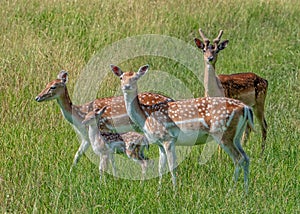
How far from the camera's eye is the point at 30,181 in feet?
18.0

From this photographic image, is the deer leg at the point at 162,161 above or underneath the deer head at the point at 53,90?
underneath

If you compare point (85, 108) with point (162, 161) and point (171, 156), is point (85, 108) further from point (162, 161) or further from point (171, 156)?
point (171, 156)

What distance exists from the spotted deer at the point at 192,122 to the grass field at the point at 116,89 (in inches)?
8.3

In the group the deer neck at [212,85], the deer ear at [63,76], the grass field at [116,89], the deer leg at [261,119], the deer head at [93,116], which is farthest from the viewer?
the deer neck at [212,85]

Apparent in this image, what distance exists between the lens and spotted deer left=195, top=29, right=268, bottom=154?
7.83 metres

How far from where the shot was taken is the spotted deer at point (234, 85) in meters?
7.83

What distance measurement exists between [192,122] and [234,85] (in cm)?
216

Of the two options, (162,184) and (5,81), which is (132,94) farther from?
(5,81)

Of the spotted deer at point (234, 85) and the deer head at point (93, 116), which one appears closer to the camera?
the deer head at point (93, 116)

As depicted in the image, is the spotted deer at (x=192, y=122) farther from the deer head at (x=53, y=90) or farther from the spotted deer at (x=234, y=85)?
the spotted deer at (x=234, y=85)

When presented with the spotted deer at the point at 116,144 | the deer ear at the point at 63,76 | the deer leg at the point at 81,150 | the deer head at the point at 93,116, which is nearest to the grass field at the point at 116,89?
the deer leg at the point at 81,150

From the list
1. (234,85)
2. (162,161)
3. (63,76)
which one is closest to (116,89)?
(234,85)

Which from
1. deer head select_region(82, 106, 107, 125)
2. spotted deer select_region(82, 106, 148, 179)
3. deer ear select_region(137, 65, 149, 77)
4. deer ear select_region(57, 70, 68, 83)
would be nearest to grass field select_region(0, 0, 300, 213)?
spotted deer select_region(82, 106, 148, 179)

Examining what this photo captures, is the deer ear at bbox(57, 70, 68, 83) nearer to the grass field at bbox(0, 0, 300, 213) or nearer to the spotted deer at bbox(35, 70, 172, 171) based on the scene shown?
the spotted deer at bbox(35, 70, 172, 171)
